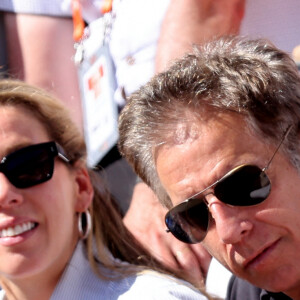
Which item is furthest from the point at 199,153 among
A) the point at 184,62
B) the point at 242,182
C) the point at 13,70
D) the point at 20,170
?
the point at 13,70

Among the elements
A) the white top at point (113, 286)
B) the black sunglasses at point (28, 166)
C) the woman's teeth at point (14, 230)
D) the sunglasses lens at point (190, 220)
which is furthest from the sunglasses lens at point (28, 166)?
the sunglasses lens at point (190, 220)

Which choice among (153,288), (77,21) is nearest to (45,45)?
(77,21)

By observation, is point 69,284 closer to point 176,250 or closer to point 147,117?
point 176,250

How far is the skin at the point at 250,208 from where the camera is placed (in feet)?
5.53

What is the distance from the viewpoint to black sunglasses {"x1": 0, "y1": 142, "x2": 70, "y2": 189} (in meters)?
2.29

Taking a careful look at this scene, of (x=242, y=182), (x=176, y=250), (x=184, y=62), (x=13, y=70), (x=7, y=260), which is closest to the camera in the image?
(x=242, y=182)

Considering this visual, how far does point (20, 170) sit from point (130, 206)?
0.54 meters

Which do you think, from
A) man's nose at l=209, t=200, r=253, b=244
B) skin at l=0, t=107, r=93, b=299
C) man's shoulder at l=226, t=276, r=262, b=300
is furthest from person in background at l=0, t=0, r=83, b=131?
man's nose at l=209, t=200, r=253, b=244

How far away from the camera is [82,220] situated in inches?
99.3

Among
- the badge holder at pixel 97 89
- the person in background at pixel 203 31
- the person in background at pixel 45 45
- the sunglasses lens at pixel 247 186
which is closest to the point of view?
the sunglasses lens at pixel 247 186

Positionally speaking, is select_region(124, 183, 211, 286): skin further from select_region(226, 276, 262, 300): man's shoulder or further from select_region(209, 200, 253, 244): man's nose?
select_region(209, 200, 253, 244): man's nose

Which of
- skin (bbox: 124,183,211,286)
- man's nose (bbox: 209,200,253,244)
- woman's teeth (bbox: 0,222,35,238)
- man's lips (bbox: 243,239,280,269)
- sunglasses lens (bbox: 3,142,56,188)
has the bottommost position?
skin (bbox: 124,183,211,286)

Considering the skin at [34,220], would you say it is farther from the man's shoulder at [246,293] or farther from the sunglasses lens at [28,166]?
the man's shoulder at [246,293]

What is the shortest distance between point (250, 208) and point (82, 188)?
0.98 m
